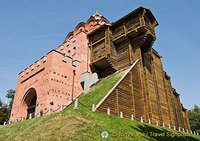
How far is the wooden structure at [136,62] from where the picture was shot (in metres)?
16.3

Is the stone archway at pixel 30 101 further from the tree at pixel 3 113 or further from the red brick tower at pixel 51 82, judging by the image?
the tree at pixel 3 113

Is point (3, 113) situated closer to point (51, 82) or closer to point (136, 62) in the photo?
point (51, 82)

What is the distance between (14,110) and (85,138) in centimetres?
1930

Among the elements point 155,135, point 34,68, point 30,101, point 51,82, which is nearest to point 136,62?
point 155,135

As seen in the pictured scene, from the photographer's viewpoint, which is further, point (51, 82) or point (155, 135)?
point (51, 82)

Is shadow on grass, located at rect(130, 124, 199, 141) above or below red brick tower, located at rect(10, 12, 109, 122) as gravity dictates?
below

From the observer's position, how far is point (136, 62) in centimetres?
1848

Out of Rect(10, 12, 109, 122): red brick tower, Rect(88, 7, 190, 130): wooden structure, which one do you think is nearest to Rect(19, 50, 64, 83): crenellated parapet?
Rect(10, 12, 109, 122): red brick tower

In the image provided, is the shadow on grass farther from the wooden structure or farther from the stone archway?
the stone archway

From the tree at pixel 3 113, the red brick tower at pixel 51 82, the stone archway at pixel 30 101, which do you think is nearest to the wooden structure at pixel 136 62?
the red brick tower at pixel 51 82

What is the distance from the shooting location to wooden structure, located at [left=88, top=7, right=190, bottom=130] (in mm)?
16266

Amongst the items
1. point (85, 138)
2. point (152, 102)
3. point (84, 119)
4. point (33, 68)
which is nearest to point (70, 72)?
point (33, 68)

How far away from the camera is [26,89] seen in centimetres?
2275

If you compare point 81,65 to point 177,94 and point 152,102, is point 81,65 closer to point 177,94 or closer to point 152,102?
Answer: point 152,102
